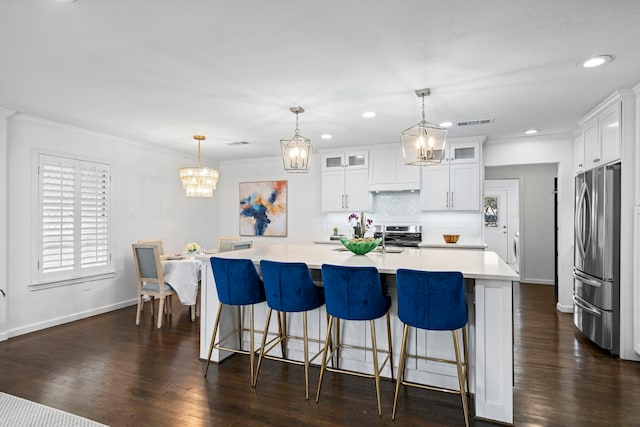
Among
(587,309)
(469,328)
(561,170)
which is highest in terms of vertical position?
(561,170)

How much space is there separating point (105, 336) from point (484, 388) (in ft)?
12.5

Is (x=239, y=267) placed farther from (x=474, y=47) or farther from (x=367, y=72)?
(x=474, y=47)

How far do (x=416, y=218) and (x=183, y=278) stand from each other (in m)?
3.64

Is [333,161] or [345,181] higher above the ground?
[333,161]

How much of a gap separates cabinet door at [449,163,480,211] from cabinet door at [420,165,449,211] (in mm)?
73

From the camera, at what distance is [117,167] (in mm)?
5129

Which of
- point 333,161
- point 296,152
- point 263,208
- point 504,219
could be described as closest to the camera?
point 296,152

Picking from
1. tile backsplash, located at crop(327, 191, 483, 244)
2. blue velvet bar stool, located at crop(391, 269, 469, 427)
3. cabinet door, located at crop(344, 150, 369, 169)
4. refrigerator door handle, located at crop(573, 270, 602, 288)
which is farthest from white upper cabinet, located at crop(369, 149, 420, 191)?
blue velvet bar stool, located at crop(391, 269, 469, 427)

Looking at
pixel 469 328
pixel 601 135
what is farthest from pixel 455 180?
pixel 469 328

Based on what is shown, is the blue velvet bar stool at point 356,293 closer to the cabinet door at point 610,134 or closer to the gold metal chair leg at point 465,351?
the gold metal chair leg at point 465,351

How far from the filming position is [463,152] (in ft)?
17.4

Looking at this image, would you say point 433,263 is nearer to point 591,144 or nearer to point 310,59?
point 310,59

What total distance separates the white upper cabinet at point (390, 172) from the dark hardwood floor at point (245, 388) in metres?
2.65

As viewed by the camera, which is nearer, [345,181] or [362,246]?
[362,246]
